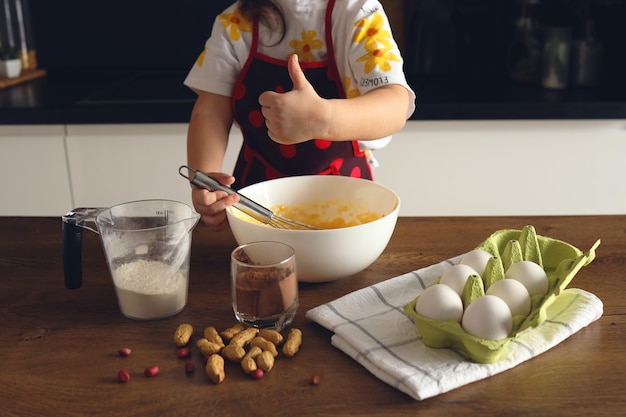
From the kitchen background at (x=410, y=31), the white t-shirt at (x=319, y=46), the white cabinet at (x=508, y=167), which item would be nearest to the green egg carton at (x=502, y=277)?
the white t-shirt at (x=319, y=46)

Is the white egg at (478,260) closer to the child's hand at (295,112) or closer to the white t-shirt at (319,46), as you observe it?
the child's hand at (295,112)

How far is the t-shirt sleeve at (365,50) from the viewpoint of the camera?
115 centimetres

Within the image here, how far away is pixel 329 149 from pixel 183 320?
1.79 feet

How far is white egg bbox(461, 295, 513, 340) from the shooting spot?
0.73 meters

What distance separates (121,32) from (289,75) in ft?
4.22

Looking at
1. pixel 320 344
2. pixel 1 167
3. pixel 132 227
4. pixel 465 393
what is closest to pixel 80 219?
pixel 132 227

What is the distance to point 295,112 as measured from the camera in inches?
34.9

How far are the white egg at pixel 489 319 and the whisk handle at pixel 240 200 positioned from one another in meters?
0.33

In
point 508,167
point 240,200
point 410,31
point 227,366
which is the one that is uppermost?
point 410,31

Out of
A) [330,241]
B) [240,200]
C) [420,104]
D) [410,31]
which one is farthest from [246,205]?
[410,31]

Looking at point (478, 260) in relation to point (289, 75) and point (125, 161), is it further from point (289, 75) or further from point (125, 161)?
point (125, 161)

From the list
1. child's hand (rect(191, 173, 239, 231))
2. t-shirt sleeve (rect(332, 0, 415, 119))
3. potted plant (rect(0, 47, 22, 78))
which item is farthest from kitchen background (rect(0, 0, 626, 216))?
child's hand (rect(191, 173, 239, 231))

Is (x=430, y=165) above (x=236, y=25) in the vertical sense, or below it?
below

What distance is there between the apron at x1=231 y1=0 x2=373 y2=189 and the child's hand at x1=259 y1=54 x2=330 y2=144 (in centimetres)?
36
